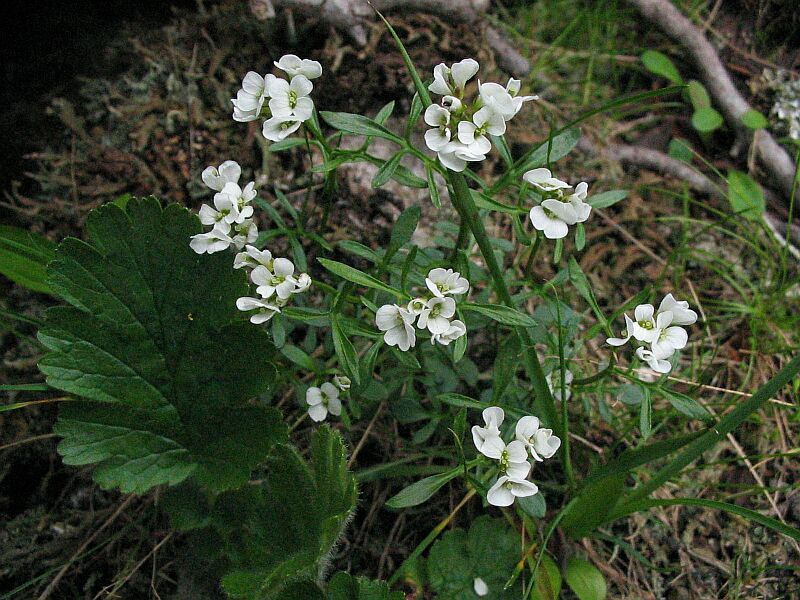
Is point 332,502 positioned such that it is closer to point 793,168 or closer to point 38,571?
point 38,571

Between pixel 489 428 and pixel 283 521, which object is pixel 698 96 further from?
pixel 283 521

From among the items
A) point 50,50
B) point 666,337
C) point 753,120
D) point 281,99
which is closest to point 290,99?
point 281,99

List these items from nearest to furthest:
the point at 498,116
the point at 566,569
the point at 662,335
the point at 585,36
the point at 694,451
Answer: the point at 498,116
the point at 662,335
the point at 694,451
the point at 566,569
the point at 585,36

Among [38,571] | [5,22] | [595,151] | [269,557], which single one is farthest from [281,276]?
[5,22]

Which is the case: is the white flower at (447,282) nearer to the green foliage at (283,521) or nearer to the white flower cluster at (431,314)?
the white flower cluster at (431,314)

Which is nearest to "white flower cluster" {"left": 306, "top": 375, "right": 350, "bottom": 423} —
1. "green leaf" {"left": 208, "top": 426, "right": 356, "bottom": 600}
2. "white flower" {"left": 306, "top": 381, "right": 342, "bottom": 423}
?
"white flower" {"left": 306, "top": 381, "right": 342, "bottom": 423}

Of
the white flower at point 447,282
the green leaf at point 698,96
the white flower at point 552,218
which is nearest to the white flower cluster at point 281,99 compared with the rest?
the white flower at point 447,282

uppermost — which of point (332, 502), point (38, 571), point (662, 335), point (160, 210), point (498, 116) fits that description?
point (498, 116)
